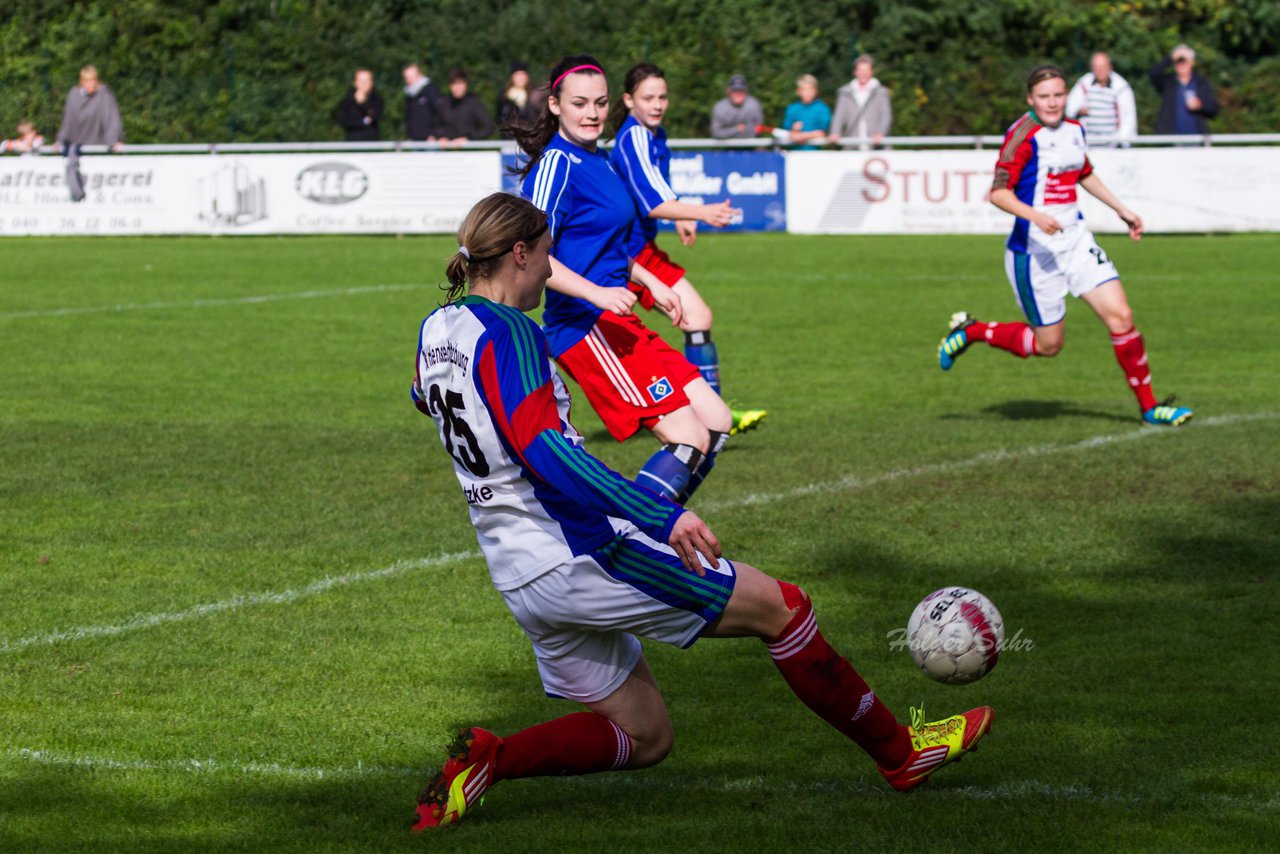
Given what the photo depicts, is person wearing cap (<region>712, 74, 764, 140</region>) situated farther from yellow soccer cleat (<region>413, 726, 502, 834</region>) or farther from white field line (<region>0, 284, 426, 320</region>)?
yellow soccer cleat (<region>413, 726, 502, 834</region>)

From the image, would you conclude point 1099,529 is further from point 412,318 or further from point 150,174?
point 150,174

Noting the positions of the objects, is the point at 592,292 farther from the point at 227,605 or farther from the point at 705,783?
the point at 705,783

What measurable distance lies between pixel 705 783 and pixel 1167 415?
6734mm

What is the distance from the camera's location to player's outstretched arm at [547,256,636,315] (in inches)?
249

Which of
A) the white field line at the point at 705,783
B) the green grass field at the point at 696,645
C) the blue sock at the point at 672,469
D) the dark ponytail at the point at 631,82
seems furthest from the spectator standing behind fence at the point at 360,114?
the white field line at the point at 705,783

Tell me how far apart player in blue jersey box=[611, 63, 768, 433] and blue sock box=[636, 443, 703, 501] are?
0.94 meters

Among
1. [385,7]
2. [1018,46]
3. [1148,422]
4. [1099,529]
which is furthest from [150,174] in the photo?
[1099,529]

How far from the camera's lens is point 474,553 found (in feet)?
25.4

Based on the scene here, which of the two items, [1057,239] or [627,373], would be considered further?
[1057,239]

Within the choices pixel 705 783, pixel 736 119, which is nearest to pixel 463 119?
pixel 736 119

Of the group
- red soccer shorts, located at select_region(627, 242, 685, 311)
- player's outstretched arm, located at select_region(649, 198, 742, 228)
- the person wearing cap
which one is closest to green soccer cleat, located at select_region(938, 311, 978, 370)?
red soccer shorts, located at select_region(627, 242, 685, 311)

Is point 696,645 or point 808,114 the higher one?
point 808,114

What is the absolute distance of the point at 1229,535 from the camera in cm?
792

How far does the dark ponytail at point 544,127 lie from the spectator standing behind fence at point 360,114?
20789mm
